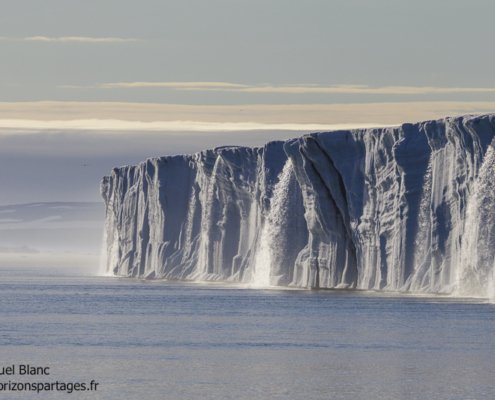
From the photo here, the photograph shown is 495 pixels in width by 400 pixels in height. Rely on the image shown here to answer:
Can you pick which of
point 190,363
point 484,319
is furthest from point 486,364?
point 484,319

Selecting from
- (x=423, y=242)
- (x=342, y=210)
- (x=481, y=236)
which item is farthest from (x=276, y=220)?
(x=481, y=236)

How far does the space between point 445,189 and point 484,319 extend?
49.9ft

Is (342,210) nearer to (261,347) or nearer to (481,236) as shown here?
(481,236)

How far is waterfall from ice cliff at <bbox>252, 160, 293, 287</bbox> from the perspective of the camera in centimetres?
8256

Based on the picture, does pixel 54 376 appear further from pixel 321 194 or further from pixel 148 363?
pixel 321 194

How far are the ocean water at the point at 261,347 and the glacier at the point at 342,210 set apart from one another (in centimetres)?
236

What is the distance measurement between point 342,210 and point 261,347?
32799 mm

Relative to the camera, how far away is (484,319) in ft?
171

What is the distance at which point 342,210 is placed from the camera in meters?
76.1

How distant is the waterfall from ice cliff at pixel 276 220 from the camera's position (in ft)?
271

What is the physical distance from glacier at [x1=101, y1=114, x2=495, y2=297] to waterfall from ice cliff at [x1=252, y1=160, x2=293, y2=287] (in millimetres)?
79

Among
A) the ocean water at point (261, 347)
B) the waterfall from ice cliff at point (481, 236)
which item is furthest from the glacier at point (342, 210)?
the ocean water at point (261, 347)

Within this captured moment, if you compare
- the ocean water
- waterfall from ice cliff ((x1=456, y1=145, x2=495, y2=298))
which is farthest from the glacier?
the ocean water

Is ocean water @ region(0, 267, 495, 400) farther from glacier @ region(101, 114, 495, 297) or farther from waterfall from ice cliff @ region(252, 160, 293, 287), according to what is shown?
waterfall from ice cliff @ region(252, 160, 293, 287)
